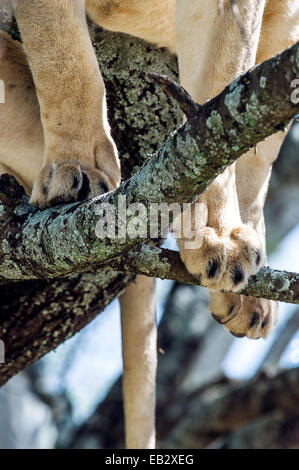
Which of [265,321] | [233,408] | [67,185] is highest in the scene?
[233,408]

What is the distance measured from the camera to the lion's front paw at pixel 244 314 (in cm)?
255

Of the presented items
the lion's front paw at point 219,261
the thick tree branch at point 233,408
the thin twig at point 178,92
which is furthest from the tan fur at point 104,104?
the thick tree branch at point 233,408

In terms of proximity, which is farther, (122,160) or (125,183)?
(122,160)

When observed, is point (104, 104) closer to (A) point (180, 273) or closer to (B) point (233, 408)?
(A) point (180, 273)

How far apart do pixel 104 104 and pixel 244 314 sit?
0.79m

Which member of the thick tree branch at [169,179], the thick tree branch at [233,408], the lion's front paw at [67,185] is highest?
the thick tree branch at [233,408]

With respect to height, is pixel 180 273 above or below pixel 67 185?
below

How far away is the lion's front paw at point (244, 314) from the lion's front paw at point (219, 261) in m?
0.26

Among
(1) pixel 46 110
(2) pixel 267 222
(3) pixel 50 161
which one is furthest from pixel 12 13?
(2) pixel 267 222

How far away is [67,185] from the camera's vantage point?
2.33 meters

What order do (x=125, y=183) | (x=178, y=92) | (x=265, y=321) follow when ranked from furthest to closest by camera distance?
(x=265, y=321) → (x=125, y=183) → (x=178, y=92)

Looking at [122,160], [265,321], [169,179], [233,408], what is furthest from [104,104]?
[233,408]

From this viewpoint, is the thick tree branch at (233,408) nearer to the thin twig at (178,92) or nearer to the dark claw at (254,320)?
the dark claw at (254,320)

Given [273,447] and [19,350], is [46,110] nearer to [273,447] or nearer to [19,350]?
[19,350]
